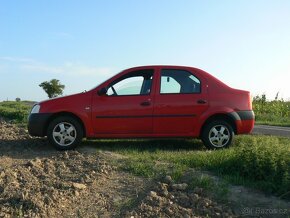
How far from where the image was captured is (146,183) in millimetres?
6711

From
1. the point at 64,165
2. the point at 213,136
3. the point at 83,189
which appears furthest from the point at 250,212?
the point at 213,136

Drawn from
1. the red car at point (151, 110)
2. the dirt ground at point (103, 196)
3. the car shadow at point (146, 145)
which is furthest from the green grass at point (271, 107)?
the dirt ground at point (103, 196)

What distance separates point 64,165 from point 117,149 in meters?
1.85

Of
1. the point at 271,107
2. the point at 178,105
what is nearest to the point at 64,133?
the point at 178,105

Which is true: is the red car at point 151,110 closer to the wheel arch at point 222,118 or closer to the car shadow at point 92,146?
the wheel arch at point 222,118

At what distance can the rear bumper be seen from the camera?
962cm

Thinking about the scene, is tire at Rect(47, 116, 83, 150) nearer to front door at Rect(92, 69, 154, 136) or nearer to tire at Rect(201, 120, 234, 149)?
front door at Rect(92, 69, 154, 136)

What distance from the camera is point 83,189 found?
20.8 feet

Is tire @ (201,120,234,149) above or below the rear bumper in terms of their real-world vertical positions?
below

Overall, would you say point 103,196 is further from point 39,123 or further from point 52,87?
point 52,87

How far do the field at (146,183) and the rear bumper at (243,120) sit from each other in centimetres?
141

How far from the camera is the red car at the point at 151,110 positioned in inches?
368

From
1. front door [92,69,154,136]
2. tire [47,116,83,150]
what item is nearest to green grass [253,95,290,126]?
front door [92,69,154,136]

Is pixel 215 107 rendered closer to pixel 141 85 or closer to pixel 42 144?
pixel 141 85
